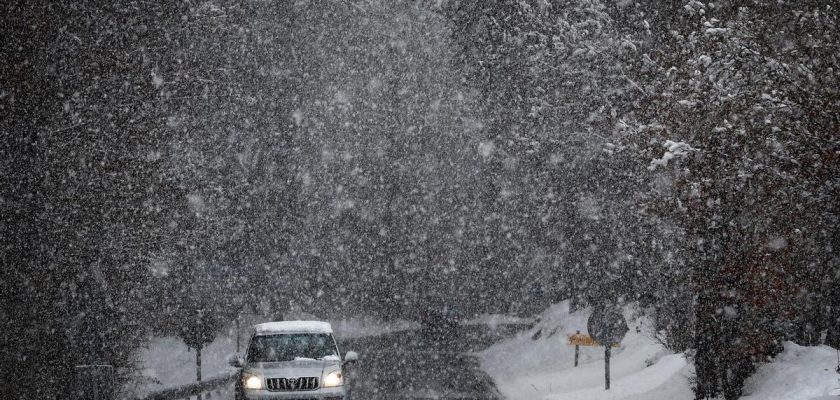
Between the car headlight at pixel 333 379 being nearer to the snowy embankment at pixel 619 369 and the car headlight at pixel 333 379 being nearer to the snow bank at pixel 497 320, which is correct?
the snowy embankment at pixel 619 369

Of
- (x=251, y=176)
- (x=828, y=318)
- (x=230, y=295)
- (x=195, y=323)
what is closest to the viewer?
(x=828, y=318)

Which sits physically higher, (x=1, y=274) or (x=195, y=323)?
(x=1, y=274)

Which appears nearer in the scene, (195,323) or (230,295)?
(195,323)

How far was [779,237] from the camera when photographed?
11.4 meters

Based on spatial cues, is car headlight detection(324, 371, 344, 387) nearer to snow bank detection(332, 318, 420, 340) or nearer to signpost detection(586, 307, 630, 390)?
signpost detection(586, 307, 630, 390)

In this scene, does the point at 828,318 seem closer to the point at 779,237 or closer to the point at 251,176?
the point at 779,237

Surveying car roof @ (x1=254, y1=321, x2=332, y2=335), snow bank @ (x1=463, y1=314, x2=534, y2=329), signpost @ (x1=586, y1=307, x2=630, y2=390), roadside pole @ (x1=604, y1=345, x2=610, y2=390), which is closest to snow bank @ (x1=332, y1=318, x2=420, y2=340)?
snow bank @ (x1=463, y1=314, x2=534, y2=329)

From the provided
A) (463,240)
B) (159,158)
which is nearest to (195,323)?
(159,158)

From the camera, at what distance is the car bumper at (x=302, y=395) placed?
13555 millimetres

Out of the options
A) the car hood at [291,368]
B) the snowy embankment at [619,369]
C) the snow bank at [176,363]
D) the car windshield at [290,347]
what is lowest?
the snow bank at [176,363]

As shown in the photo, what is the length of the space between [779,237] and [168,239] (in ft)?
41.9

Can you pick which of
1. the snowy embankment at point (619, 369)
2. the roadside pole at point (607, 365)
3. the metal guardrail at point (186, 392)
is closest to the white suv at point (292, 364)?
the metal guardrail at point (186, 392)

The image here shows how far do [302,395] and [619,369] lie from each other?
30.4ft

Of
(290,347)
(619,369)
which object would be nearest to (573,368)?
(619,369)
